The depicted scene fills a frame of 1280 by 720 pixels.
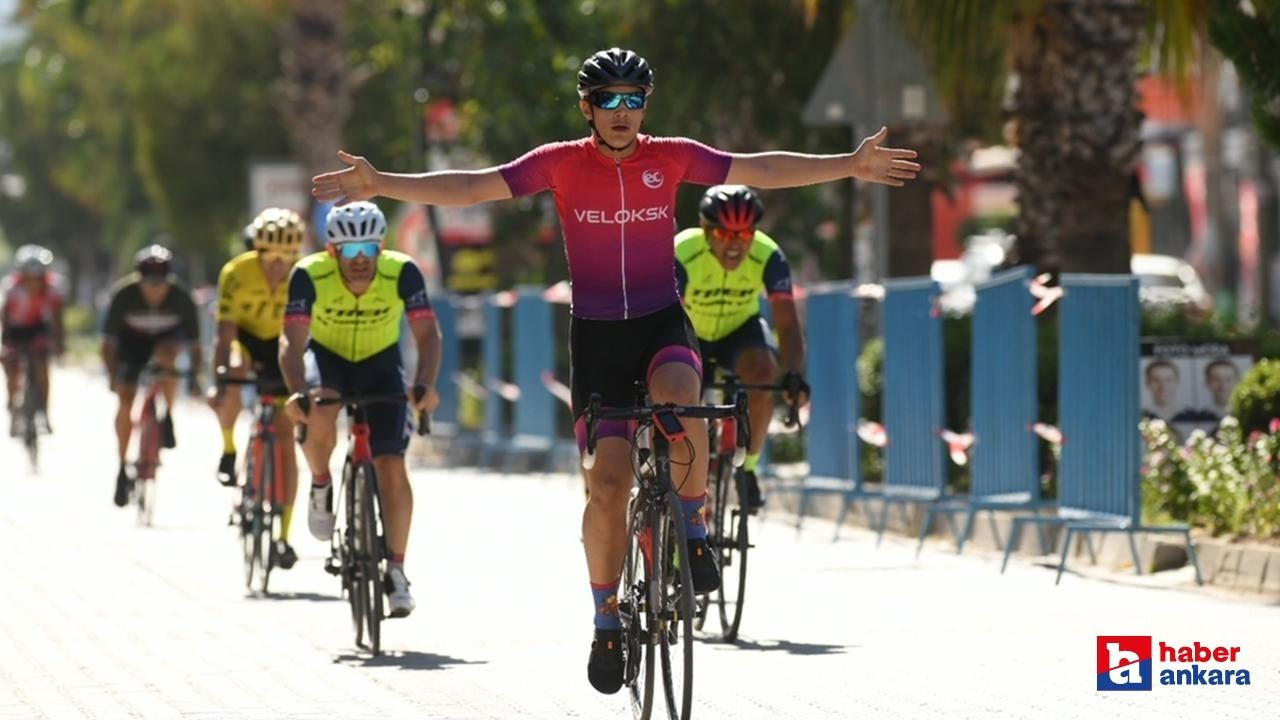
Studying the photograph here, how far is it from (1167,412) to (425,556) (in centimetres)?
415

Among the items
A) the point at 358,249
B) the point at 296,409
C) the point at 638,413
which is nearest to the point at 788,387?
the point at 358,249

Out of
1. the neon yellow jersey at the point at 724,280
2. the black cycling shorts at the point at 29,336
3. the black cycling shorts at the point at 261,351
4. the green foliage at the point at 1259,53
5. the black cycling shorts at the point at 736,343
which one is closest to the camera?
the neon yellow jersey at the point at 724,280

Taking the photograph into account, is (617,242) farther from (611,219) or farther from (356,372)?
(356,372)

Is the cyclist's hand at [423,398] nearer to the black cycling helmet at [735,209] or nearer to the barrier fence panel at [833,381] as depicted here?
the black cycling helmet at [735,209]

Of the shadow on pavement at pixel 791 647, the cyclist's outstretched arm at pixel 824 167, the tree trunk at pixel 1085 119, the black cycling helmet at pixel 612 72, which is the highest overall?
the tree trunk at pixel 1085 119

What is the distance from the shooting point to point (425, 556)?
16.6 metres

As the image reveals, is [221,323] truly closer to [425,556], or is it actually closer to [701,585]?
[425,556]

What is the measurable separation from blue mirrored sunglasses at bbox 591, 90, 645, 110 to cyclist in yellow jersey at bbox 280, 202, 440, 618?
3100mm

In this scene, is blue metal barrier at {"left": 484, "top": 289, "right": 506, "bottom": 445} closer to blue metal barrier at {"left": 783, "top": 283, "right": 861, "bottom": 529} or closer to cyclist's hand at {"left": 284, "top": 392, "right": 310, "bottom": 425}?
blue metal barrier at {"left": 783, "top": 283, "right": 861, "bottom": 529}

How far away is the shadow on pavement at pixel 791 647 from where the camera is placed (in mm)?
11617

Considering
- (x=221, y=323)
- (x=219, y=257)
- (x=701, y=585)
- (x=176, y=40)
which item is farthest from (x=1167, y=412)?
(x=219, y=257)

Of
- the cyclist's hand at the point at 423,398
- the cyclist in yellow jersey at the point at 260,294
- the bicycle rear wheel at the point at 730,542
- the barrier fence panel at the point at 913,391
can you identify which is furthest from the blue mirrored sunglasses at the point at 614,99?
the barrier fence panel at the point at 913,391

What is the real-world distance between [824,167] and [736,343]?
4.28 meters

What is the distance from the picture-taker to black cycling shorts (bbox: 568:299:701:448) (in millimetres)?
9516
